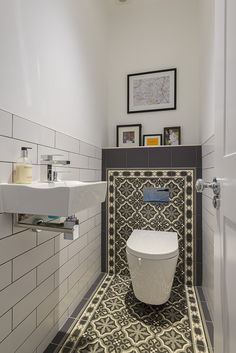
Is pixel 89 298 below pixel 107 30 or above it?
below

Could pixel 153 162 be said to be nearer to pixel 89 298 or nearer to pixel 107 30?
pixel 89 298

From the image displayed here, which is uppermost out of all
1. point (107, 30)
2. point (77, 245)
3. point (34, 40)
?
point (107, 30)

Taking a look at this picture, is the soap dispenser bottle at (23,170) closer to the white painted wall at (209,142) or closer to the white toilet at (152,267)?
the white toilet at (152,267)

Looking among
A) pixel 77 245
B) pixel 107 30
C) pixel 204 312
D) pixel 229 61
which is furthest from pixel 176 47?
pixel 204 312

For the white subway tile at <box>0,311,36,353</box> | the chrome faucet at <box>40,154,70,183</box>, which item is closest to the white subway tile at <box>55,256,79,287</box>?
the white subway tile at <box>0,311,36,353</box>

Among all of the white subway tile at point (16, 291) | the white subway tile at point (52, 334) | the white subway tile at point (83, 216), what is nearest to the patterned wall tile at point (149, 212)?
the white subway tile at point (83, 216)

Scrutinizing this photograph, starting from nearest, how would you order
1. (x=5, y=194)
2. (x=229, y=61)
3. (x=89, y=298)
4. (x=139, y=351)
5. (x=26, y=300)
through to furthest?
(x=229, y=61) → (x=5, y=194) → (x=26, y=300) → (x=139, y=351) → (x=89, y=298)

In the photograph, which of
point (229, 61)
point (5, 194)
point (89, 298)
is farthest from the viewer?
point (89, 298)

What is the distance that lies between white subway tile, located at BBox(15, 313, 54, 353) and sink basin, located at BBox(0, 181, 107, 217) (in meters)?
0.66

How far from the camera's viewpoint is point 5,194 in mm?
869

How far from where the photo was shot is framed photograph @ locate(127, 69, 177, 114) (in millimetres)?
2047

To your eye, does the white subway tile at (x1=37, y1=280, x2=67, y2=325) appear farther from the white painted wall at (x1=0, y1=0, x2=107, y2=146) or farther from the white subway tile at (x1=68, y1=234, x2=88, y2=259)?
the white painted wall at (x1=0, y1=0, x2=107, y2=146)

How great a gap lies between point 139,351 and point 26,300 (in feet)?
2.24

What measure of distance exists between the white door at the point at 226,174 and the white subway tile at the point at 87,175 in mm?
1041
